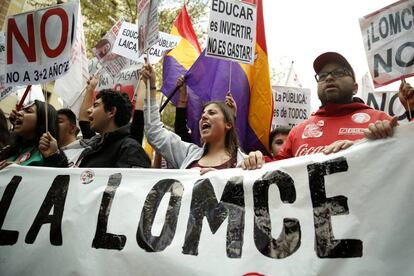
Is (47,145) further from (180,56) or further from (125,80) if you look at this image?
(180,56)

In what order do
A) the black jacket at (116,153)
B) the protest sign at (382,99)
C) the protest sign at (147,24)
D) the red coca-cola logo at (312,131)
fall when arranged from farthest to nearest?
the protest sign at (382,99), the protest sign at (147,24), the black jacket at (116,153), the red coca-cola logo at (312,131)

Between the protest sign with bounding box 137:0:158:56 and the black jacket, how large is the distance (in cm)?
85

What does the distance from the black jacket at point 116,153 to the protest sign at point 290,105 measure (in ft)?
10.0

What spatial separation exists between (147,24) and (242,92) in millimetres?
1468

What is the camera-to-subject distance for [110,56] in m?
6.10

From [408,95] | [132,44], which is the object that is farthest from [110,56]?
[408,95]

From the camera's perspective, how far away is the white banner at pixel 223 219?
232 centimetres

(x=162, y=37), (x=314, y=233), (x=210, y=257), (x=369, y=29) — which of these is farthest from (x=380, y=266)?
(x=162, y=37)

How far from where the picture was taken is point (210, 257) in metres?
2.56

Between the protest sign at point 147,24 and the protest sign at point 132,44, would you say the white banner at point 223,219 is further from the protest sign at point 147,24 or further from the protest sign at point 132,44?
the protest sign at point 132,44

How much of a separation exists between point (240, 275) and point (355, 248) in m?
0.61

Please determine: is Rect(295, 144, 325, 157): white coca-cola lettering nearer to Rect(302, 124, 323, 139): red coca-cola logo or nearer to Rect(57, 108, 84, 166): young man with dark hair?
Rect(302, 124, 323, 139): red coca-cola logo

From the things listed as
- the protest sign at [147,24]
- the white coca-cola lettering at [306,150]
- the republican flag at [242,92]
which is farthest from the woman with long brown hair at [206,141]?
the republican flag at [242,92]

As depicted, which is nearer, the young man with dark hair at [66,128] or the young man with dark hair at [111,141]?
the young man with dark hair at [111,141]
